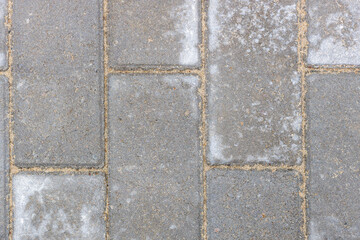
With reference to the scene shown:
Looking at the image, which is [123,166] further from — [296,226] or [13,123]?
[296,226]

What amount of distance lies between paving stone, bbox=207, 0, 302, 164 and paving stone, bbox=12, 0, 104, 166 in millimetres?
600

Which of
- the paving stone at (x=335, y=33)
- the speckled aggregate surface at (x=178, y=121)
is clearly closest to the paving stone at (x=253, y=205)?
the speckled aggregate surface at (x=178, y=121)

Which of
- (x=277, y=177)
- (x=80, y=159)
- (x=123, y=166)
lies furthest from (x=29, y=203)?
(x=277, y=177)

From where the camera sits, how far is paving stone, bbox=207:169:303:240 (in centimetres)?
145

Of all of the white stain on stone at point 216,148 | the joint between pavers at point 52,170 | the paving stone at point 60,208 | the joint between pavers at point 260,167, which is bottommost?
the paving stone at point 60,208

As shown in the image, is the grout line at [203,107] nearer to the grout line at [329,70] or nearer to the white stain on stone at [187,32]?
the white stain on stone at [187,32]

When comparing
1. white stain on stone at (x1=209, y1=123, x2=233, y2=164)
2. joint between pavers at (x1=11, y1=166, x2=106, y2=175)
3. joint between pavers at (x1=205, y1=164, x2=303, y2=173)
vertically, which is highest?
white stain on stone at (x1=209, y1=123, x2=233, y2=164)

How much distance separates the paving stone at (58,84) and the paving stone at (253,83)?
600 mm

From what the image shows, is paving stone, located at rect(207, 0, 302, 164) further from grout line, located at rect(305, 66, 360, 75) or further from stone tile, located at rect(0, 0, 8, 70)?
stone tile, located at rect(0, 0, 8, 70)

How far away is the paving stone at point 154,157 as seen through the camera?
4.78 ft

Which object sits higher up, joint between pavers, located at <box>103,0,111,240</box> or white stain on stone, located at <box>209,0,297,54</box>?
white stain on stone, located at <box>209,0,297,54</box>

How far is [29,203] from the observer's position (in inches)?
57.7

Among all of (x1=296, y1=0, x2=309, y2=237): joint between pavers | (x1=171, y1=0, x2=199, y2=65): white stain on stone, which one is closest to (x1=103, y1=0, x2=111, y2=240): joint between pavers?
(x1=171, y1=0, x2=199, y2=65): white stain on stone

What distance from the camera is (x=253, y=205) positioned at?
1.46 meters
